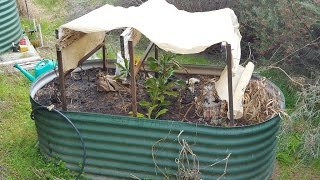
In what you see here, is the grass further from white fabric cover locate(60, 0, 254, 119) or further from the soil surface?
white fabric cover locate(60, 0, 254, 119)

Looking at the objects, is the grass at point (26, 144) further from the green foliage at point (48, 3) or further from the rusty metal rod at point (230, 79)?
the green foliage at point (48, 3)

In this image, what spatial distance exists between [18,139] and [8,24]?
2.82 metres

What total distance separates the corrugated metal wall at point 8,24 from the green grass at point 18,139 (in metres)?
0.85

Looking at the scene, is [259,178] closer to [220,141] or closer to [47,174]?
[220,141]

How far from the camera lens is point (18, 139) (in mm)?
5848

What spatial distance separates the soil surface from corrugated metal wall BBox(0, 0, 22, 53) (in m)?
2.51

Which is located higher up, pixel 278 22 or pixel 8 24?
pixel 278 22

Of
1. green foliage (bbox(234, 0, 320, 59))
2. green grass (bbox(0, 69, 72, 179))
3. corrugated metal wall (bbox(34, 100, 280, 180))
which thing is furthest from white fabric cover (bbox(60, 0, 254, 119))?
green foliage (bbox(234, 0, 320, 59))

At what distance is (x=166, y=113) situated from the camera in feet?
17.0

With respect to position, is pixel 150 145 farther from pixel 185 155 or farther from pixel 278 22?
pixel 278 22

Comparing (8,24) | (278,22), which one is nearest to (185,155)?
(278,22)

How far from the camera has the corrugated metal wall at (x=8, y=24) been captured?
25.7ft

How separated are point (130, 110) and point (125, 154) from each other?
1.91 feet

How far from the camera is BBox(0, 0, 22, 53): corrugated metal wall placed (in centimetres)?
782
